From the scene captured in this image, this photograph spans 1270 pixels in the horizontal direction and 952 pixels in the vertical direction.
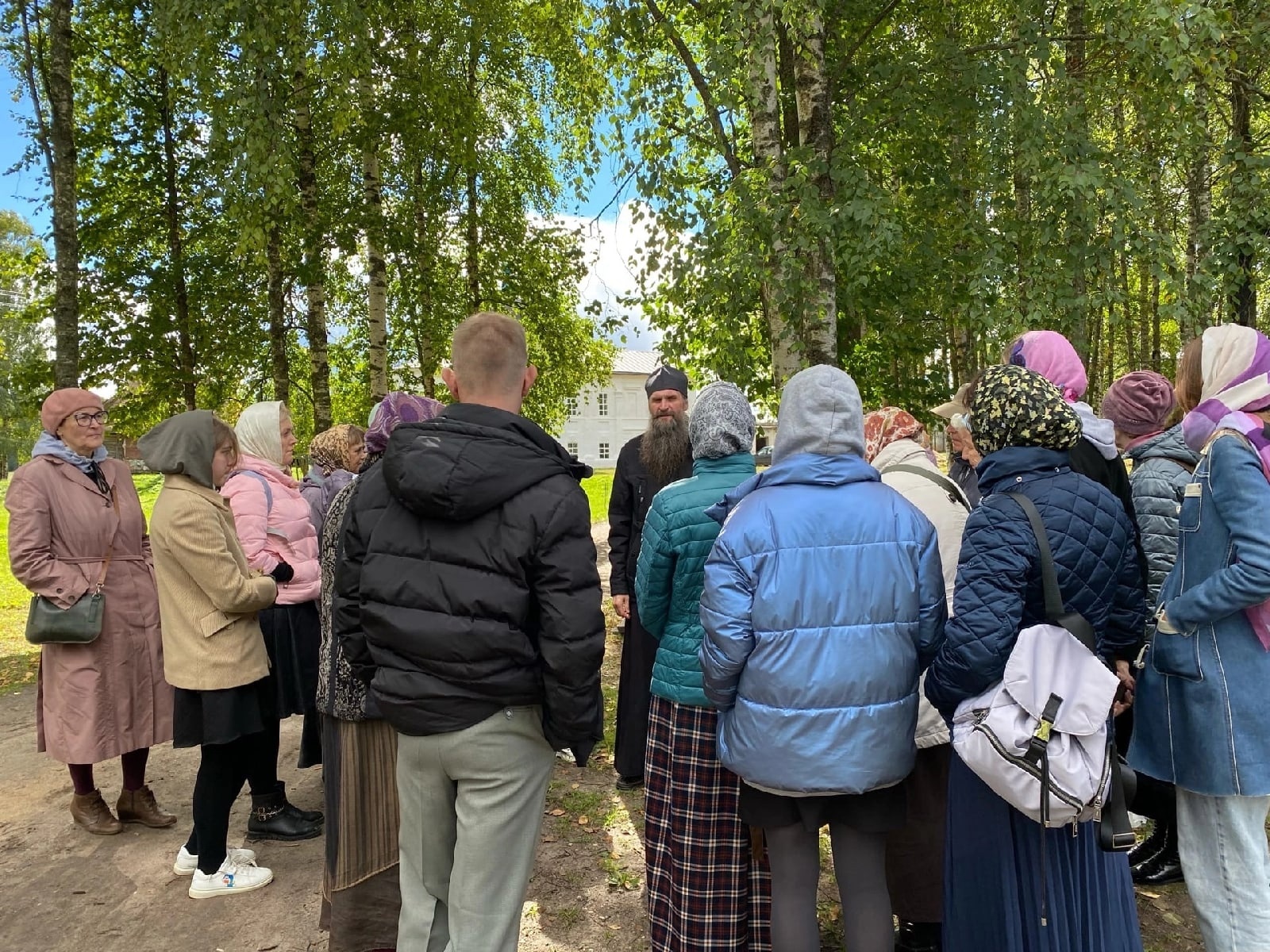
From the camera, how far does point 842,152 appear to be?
20.9 ft

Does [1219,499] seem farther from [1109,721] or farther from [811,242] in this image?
[811,242]

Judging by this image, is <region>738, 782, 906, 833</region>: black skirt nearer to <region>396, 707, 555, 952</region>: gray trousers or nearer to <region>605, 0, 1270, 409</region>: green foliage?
<region>396, 707, 555, 952</region>: gray trousers

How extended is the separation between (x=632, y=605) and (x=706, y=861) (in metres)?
2.07

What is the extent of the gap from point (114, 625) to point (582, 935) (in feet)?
9.57

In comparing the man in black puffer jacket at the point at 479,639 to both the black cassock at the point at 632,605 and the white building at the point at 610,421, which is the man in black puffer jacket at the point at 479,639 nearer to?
the black cassock at the point at 632,605

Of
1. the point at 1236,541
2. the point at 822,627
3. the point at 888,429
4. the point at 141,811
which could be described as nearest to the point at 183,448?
the point at 141,811

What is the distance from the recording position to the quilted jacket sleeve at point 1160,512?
11.7ft

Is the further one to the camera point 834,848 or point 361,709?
point 361,709

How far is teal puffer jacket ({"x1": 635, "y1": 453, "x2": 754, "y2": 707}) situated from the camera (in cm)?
307

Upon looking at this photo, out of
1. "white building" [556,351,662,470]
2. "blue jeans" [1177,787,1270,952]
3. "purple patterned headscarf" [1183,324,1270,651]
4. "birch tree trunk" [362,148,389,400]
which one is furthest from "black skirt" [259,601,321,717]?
"white building" [556,351,662,470]

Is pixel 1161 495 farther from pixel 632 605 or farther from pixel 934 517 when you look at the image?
pixel 632 605

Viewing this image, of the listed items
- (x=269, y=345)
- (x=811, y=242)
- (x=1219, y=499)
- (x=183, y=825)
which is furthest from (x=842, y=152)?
(x=269, y=345)

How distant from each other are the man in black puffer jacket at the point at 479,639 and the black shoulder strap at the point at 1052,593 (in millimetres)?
1248

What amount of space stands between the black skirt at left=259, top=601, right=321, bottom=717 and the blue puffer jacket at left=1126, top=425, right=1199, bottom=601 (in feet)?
12.5
